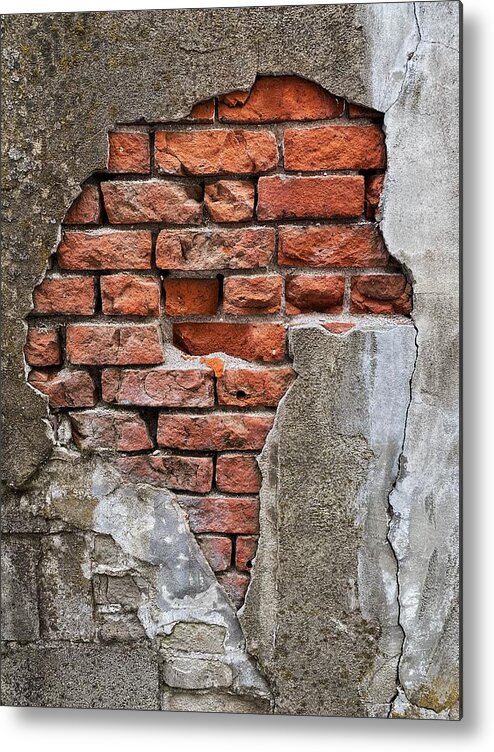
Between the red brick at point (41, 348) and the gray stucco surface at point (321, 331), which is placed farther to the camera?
the red brick at point (41, 348)

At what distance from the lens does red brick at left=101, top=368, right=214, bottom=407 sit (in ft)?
5.95

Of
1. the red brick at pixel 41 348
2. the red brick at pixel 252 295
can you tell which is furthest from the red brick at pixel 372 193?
the red brick at pixel 41 348

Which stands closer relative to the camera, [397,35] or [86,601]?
[397,35]

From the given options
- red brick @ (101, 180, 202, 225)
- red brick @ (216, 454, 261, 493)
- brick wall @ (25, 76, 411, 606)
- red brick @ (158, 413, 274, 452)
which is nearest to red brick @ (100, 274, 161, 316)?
brick wall @ (25, 76, 411, 606)

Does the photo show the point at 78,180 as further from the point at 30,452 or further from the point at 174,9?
the point at 30,452

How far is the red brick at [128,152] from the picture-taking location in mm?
1806

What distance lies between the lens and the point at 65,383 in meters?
1.85

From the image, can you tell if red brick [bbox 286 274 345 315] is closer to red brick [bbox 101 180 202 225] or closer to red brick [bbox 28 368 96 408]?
red brick [bbox 101 180 202 225]

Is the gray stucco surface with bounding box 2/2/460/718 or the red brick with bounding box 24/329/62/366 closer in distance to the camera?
the gray stucco surface with bounding box 2/2/460/718

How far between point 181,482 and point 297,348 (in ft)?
1.15

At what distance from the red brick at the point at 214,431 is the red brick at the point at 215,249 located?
0.29m

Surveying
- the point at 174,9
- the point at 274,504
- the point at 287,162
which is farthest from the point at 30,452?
the point at 174,9

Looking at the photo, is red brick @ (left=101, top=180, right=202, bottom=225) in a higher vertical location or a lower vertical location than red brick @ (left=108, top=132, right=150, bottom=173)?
lower

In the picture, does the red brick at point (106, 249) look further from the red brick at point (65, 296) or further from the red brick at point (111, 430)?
the red brick at point (111, 430)
